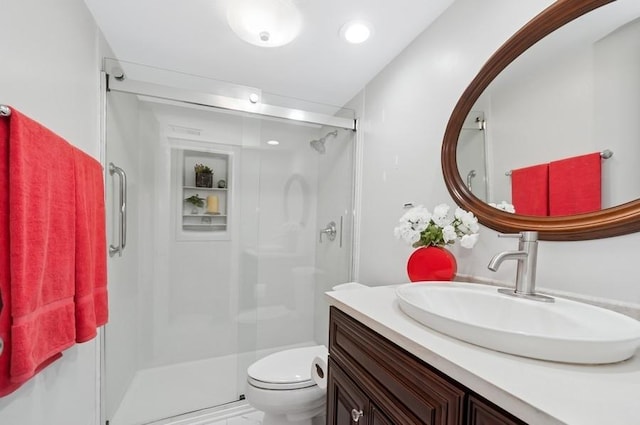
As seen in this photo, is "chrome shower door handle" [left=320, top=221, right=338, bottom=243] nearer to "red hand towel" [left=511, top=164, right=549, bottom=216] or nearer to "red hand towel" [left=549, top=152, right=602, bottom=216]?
"red hand towel" [left=511, top=164, right=549, bottom=216]

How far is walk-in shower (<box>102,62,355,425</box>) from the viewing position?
1.95 m

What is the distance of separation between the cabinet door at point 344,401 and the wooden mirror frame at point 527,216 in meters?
0.74

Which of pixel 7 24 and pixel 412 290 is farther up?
pixel 7 24

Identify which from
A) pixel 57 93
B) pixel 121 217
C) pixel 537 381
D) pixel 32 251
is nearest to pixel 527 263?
pixel 537 381

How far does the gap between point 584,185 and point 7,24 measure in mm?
1708

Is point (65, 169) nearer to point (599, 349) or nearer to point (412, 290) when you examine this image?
point (412, 290)

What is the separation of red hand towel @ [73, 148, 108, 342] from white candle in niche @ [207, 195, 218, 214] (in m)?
1.03

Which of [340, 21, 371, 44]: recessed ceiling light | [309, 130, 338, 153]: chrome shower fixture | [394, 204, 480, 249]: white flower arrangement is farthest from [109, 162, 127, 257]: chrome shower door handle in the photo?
[394, 204, 480, 249]: white flower arrangement

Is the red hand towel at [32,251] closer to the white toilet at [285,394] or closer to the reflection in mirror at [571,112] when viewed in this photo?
the white toilet at [285,394]

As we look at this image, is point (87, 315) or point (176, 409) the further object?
point (176, 409)

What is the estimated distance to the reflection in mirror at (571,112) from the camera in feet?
2.32

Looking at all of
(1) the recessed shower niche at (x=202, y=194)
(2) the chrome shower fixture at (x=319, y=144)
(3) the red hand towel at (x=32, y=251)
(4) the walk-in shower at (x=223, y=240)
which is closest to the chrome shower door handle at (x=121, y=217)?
(4) the walk-in shower at (x=223, y=240)

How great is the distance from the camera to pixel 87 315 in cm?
99

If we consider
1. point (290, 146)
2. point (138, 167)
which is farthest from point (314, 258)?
point (138, 167)
